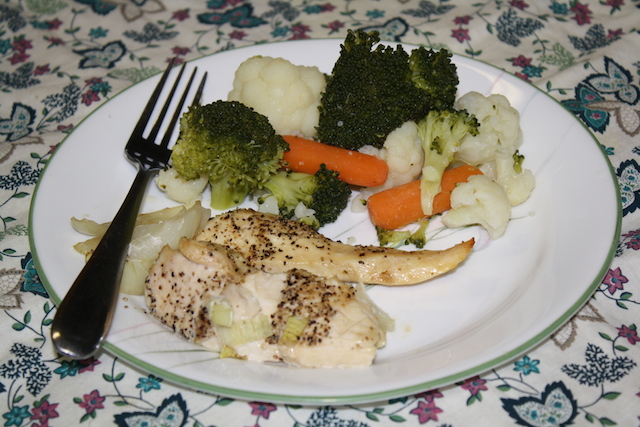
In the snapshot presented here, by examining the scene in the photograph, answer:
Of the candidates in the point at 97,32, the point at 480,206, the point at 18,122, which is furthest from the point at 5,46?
the point at 480,206

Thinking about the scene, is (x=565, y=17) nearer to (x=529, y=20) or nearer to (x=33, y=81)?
(x=529, y=20)

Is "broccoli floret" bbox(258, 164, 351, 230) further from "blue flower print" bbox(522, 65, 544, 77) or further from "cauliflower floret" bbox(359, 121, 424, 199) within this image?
"blue flower print" bbox(522, 65, 544, 77)

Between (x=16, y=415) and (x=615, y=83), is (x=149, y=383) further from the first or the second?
(x=615, y=83)

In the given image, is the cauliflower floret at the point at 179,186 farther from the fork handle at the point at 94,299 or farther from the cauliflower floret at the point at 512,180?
the cauliflower floret at the point at 512,180

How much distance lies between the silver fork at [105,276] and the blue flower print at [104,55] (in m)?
1.44

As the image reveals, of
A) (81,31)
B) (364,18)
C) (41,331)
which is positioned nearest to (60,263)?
(41,331)

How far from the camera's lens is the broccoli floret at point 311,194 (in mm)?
3312

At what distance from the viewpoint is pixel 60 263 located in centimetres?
286

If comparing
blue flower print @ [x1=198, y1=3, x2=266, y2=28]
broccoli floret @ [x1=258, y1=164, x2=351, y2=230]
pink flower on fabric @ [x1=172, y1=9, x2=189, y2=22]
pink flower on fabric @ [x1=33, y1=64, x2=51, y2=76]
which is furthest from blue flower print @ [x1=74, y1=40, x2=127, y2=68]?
broccoli floret @ [x1=258, y1=164, x2=351, y2=230]

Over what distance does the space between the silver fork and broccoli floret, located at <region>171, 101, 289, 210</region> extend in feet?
0.73

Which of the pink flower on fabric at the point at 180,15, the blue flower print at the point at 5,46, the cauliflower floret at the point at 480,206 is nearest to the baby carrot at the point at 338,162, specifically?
the cauliflower floret at the point at 480,206

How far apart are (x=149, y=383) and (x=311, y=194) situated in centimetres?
133

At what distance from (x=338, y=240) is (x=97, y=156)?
4.97ft

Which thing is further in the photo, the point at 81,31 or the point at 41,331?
the point at 81,31
